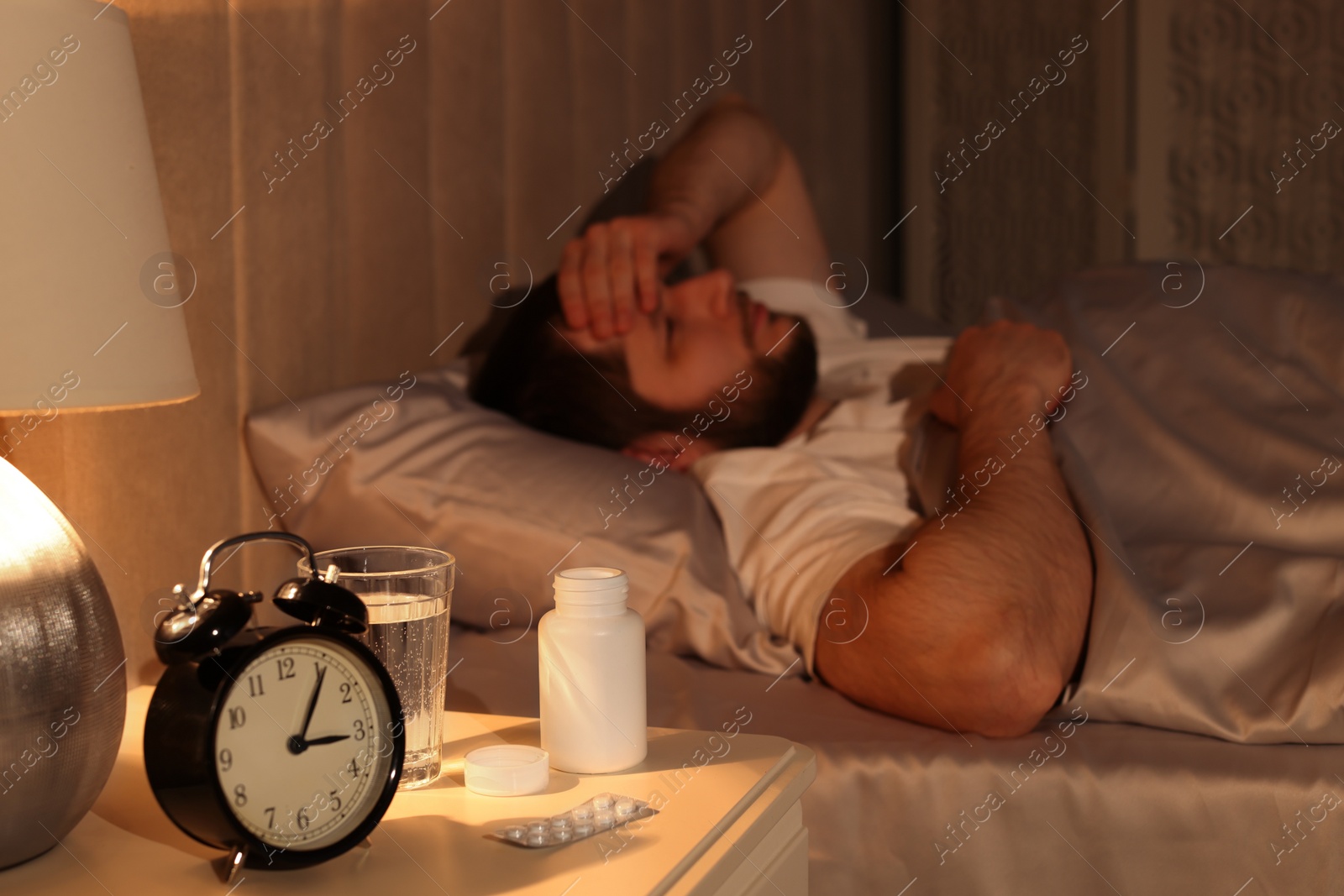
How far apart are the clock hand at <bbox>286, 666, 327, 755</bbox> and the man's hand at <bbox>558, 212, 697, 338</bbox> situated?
76cm

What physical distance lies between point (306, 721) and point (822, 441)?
83 cm

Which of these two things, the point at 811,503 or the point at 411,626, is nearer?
the point at 411,626

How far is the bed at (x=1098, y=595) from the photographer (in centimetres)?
84

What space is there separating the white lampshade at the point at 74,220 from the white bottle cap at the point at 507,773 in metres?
0.28

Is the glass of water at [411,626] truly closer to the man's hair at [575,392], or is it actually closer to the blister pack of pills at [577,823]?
the blister pack of pills at [577,823]

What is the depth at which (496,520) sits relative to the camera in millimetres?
1095

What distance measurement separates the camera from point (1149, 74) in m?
2.62

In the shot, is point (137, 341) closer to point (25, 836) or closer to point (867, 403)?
point (25, 836)

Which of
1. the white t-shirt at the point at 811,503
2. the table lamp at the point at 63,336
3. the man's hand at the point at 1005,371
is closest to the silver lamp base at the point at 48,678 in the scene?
the table lamp at the point at 63,336

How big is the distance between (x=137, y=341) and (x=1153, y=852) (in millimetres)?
765

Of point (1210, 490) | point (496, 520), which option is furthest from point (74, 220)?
point (1210, 490)

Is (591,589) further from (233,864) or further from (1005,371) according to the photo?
(1005,371)

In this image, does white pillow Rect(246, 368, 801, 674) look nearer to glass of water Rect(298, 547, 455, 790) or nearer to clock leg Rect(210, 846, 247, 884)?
glass of water Rect(298, 547, 455, 790)

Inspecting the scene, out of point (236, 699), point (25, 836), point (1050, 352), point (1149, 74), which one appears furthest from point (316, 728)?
point (1149, 74)
